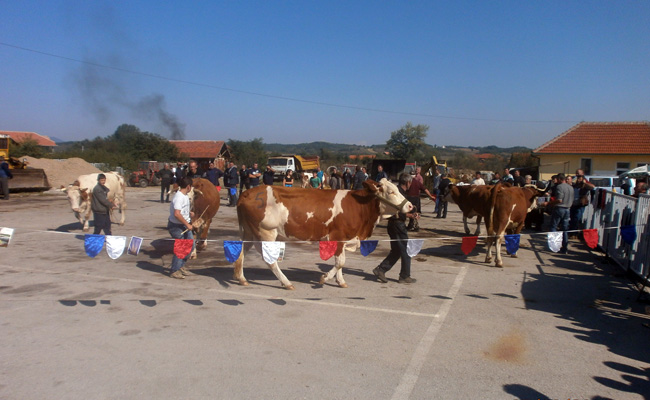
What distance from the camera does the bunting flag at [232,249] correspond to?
7.05m

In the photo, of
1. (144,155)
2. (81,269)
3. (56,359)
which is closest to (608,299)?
(56,359)

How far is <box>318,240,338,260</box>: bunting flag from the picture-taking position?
7.09 m

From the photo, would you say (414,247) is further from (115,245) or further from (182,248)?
(115,245)

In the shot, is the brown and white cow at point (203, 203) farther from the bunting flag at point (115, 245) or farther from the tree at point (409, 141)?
the tree at point (409, 141)

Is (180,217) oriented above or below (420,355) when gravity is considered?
above

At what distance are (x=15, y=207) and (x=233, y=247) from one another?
568 inches

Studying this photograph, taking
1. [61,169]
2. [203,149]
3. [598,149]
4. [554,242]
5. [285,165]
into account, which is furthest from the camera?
[203,149]

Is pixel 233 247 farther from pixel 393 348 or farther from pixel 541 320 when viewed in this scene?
pixel 541 320

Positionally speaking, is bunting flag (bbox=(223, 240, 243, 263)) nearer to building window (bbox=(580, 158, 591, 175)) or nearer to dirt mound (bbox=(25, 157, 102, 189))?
dirt mound (bbox=(25, 157, 102, 189))

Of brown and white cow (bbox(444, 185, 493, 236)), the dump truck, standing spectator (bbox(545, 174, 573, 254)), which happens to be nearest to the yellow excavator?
the dump truck

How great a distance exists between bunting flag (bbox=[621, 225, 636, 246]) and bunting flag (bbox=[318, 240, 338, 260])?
524cm

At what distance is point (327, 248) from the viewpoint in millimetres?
7168

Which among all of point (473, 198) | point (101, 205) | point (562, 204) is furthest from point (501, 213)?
point (101, 205)

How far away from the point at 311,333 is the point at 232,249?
2276 millimetres
